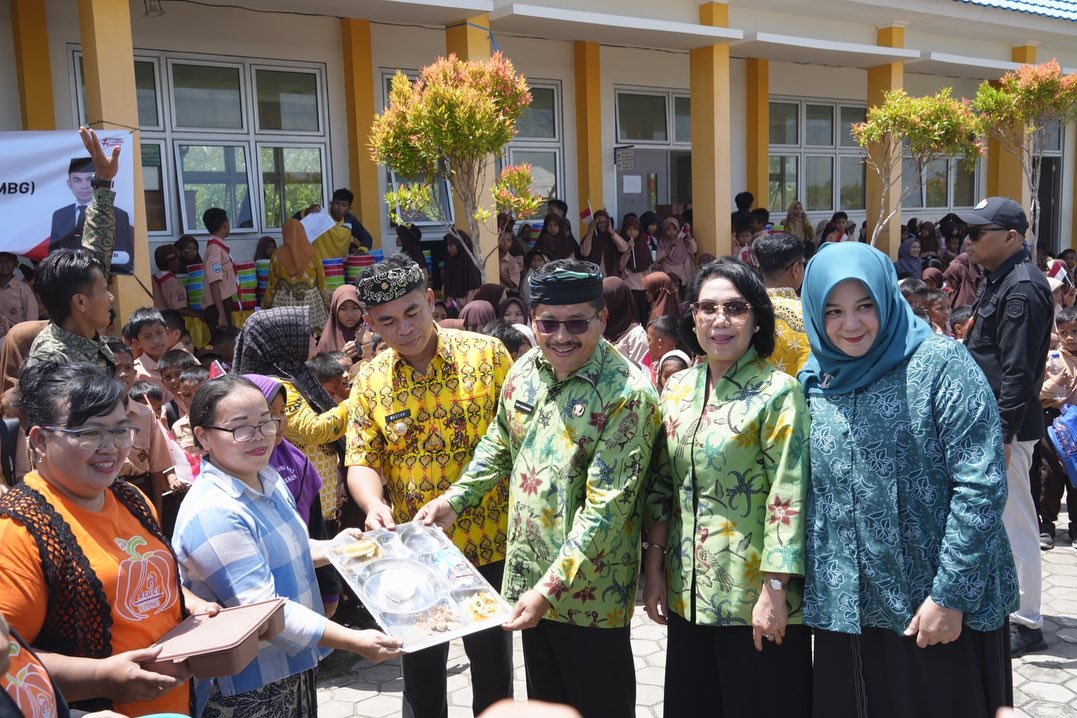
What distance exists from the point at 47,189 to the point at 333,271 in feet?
9.93

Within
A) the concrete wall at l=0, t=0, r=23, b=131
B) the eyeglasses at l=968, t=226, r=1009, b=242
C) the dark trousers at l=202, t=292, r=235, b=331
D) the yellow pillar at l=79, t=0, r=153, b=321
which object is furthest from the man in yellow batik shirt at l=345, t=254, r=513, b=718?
the concrete wall at l=0, t=0, r=23, b=131

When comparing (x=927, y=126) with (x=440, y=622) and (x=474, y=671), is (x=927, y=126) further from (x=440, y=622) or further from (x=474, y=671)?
(x=440, y=622)

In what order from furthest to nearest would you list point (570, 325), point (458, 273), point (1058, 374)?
point (458, 273)
point (1058, 374)
point (570, 325)

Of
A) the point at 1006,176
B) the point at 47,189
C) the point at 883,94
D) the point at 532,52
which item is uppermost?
the point at 532,52

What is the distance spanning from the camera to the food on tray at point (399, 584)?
8.06 feet

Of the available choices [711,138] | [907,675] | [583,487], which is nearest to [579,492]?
[583,487]

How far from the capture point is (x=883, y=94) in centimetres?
1273

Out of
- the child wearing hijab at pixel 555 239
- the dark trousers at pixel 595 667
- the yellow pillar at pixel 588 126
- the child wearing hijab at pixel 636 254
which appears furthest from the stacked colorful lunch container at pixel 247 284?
the dark trousers at pixel 595 667

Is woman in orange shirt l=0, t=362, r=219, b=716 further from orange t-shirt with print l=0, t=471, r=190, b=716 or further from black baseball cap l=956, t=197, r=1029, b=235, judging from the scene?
black baseball cap l=956, t=197, r=1029, b=235

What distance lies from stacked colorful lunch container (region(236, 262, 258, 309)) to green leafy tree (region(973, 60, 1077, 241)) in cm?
918

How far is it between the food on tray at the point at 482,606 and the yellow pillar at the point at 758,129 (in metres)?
11.7

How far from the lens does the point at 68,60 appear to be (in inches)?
326

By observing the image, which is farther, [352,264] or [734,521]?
[352,264]

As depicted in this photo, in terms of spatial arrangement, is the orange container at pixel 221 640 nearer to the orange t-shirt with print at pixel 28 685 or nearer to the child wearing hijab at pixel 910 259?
the orange t-shirt with print at pixel 28 685
